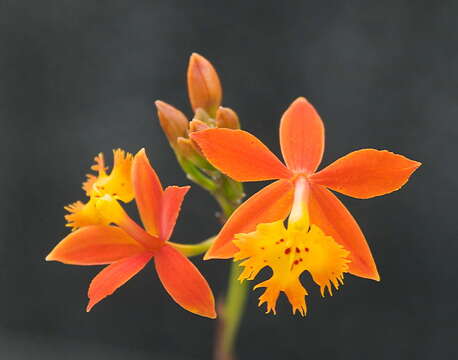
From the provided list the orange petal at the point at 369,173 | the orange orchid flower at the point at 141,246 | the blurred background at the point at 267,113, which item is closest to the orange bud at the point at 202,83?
the orange orchid flower at the point at 141,246

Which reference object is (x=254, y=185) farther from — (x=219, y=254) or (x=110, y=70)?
(x=219, y=254)

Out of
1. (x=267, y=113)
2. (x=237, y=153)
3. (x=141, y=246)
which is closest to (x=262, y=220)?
(x=237, y=153)

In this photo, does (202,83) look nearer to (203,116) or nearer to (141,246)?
(203,116)

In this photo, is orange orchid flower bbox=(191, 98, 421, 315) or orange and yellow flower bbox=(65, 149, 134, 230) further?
orange and yellow flower bbox=(65, 149, 134, 230)

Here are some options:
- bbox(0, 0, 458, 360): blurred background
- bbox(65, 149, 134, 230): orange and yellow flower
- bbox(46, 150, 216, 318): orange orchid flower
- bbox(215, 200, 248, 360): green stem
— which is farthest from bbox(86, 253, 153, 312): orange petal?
bbox(0, 0, 458, 360): blurred background

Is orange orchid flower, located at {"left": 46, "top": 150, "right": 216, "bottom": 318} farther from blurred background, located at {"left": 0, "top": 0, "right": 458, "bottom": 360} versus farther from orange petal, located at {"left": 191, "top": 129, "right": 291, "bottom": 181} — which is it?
blurred background, located at {"left": 0, "top": 0, "right": 458, "bottom": 360}

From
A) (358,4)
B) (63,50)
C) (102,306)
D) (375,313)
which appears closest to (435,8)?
(358,4)
